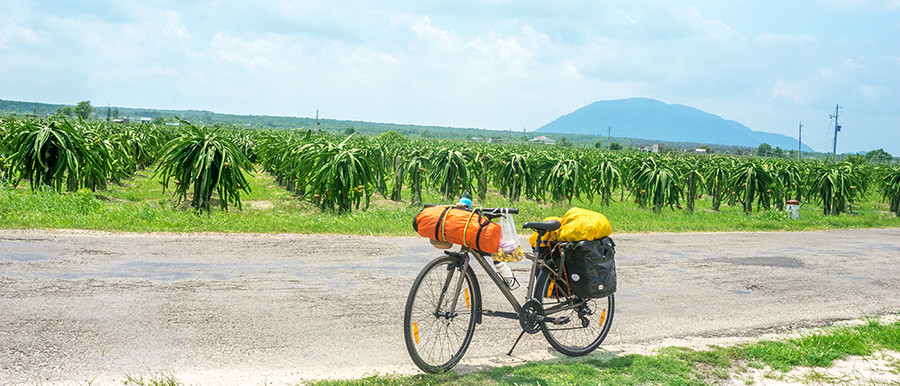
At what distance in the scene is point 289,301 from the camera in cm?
606

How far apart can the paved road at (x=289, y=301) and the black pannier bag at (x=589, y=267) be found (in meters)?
0.65

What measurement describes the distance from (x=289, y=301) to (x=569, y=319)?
111 inches

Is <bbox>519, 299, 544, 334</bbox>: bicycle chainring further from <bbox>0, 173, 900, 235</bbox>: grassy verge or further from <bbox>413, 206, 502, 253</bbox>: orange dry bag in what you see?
<bbox>0, 173, 900, 235</bbox>: grassy verge

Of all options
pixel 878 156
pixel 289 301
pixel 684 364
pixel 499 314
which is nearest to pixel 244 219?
pixel 289 301

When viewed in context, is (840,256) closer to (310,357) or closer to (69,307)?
(310,357)

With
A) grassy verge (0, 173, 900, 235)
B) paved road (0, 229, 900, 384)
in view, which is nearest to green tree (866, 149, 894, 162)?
grassy verge (0, 173, 900, 235)

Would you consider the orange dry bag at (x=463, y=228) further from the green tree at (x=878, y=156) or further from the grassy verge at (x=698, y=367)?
the green tree at (x=878, y=156)

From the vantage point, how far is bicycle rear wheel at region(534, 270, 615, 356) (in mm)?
4867

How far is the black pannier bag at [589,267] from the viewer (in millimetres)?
4719

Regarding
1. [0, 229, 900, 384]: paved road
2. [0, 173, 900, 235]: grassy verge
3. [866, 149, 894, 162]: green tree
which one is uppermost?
[866, 149, 894, 162]: green tree

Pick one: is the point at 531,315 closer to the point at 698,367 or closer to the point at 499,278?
the point at 499,278

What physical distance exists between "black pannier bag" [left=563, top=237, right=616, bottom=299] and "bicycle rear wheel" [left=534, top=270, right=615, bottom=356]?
0.16 metres

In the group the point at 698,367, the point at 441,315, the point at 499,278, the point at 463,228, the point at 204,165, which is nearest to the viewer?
the point at 463,228

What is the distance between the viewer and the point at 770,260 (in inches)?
387
